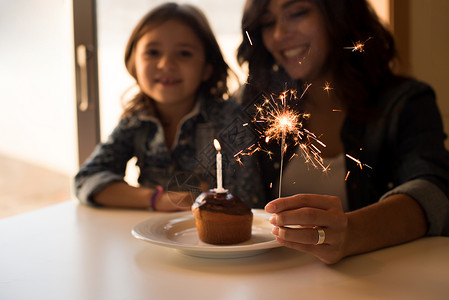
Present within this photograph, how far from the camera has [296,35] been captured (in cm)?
51

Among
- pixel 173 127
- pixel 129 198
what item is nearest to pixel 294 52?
pixel 129 198

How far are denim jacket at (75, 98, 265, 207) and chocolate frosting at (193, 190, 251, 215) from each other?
0.05ft

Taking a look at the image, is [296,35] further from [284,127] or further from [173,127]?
[173,127]

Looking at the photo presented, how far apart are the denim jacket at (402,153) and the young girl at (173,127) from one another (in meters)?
0.10

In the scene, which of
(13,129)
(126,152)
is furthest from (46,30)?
(126,152)

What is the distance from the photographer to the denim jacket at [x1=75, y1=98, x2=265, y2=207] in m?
0.55

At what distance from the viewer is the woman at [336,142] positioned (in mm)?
497

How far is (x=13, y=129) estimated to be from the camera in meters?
2.23

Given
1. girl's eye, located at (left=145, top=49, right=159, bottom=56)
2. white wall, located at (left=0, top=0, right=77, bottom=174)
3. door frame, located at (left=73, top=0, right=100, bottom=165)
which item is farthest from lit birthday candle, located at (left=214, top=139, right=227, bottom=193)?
white wall, located at (left=0, top=0, right=77, bottom=174)

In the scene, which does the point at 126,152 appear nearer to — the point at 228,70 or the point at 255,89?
the point at 228,70

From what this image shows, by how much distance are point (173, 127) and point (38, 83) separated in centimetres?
135

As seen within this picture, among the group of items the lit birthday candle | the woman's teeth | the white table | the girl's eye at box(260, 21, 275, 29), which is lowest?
the white table

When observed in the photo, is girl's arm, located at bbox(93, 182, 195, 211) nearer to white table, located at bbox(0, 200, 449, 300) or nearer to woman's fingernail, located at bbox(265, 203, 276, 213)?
white table, located at bbox(0, 200, 449, 300)

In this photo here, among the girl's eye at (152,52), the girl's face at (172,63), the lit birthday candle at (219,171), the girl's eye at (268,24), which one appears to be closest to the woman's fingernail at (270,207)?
the lit birthday candle at (219,171)
